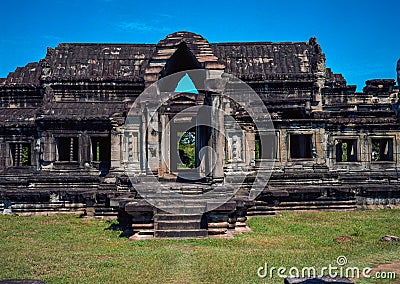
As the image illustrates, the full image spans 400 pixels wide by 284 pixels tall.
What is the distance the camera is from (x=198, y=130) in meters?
19.4

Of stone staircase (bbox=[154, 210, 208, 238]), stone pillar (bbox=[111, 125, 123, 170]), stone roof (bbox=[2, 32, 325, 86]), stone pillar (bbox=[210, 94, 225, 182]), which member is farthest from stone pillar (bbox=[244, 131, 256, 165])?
stone staircase (bbox=[154, 210, 208, 238])

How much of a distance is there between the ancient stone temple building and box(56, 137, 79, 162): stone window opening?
0.21ft

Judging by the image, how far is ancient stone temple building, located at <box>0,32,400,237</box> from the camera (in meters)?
15.4

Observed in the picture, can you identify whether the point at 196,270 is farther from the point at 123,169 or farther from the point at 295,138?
the point at 295,138

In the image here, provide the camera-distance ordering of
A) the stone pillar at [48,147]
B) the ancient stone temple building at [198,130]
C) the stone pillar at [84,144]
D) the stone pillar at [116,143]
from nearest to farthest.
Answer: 1. the ancient stone temple building at [198,130]
2. the stone pillar at [116,143]
3. the stone pillar at [48,147]
4. the stone pillar at [84,144]

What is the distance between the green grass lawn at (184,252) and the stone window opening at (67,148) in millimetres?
4666

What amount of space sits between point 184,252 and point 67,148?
12.5 meters

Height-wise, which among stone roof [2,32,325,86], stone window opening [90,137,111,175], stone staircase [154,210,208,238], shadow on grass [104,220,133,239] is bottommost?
shadow on grass [104,220,133,239]

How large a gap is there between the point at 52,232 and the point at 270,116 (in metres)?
8.43

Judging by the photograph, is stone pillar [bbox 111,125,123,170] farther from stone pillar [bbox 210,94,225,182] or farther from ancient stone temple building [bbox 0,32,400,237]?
stone pillar [bbox 210,94,225,182]

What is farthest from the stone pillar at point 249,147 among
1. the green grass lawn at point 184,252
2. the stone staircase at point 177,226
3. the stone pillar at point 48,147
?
the stone pillar at point 48,147

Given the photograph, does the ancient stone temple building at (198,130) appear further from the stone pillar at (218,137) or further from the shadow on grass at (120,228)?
the shadow on grass at (120,228)

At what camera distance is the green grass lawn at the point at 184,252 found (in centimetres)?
784

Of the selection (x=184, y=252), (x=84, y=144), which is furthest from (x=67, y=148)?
(x=184, y=252)
